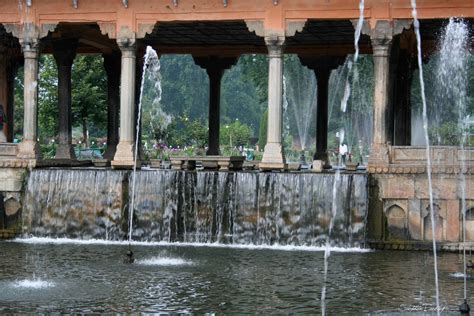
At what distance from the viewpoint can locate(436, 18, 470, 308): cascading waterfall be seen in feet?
61.1

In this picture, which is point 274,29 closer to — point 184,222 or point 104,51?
point 184,222

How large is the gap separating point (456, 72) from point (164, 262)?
988 inches

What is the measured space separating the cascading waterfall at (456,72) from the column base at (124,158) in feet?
24.3

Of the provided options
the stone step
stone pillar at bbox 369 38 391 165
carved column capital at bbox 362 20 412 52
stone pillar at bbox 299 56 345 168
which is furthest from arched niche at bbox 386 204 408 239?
the stone step

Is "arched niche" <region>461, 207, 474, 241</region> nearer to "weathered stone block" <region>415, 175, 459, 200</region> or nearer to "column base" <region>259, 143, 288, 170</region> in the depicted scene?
"weathered stone block" <region>415, 175, 459, 200</region>

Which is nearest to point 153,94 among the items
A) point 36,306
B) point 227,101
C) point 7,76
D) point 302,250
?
point 227,101

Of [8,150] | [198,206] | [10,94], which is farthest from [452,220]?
[10,94]

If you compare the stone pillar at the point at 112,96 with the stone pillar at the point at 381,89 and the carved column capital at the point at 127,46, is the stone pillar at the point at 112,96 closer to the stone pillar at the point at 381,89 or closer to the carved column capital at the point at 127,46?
the carved column capital at the point at 127,46

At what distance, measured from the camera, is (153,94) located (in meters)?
74.3

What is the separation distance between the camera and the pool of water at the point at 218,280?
11.5 metres

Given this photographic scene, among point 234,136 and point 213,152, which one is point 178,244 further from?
point 234,136

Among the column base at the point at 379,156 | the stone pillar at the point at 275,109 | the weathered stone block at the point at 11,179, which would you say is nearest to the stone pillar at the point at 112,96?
the weathered stone block at the point at 11,179

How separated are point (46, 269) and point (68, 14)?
356 inches

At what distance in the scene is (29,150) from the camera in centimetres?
2150
